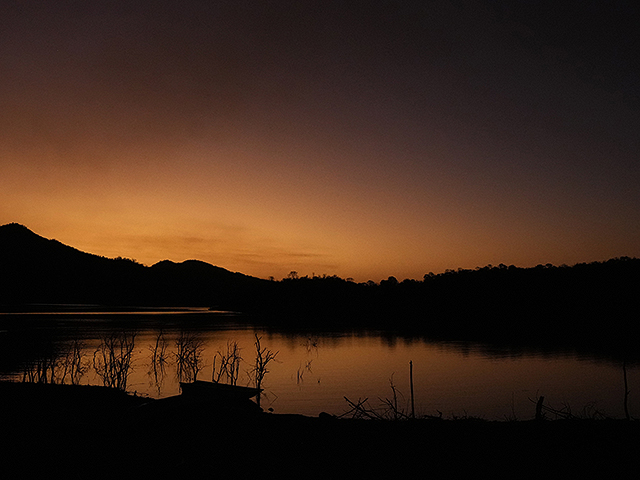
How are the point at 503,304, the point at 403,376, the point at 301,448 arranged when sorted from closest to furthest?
the point at 301,448 → the point at 403,376 → the point at 503,304

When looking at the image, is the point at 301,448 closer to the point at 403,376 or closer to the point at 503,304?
the point at 403,376

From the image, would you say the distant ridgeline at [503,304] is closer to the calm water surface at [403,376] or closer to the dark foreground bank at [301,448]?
the calm water surface at [403,376]

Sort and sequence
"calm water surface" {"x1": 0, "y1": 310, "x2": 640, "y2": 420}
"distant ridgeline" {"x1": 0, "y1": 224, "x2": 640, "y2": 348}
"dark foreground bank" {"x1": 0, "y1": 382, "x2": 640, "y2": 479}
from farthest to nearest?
1. "distant ridgeline" {"x1": 0, "y1": 224, "x2": 640, "y2": 348}
2. "calm water surface" {"x1": 0, "y1": 310, "x2": 640, "y2": 420}
3. "dark foreground bank" {"x1": 0, "y1": 382, "x2": 640, "y2": 479}

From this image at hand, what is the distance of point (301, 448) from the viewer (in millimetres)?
13188

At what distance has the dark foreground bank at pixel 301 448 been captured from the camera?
11.6 meters

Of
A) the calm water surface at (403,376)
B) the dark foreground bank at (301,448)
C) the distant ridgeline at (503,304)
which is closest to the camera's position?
the dark foreground bank at (301,448)

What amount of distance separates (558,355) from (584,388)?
19730 millimetres

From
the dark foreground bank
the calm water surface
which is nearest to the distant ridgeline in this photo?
the calm water surface

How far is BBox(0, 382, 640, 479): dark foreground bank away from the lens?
1157cm

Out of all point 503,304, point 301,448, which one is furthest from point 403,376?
point 503,304

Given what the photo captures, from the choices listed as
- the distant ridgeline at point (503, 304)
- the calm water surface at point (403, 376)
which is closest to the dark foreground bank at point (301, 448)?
the calm water surface at point (403, 376)

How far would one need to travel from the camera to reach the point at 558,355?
56469 mm

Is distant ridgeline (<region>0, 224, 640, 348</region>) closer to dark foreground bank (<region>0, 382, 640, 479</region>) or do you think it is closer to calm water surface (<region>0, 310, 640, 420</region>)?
calm water surface (<region>0, 310, 640, 420</region>)

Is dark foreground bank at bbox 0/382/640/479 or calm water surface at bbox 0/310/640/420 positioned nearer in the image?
dark foreground bank at bbox 0/382/640/479
